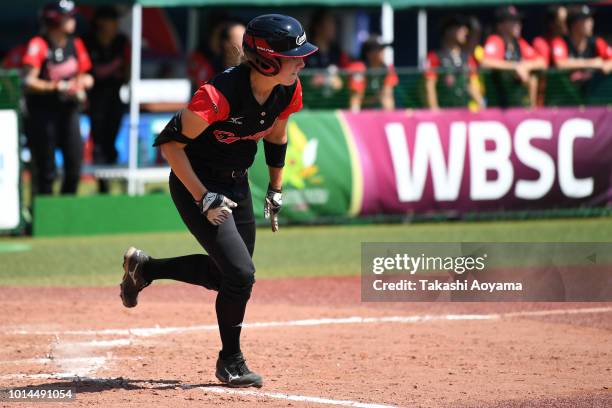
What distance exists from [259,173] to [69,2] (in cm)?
302

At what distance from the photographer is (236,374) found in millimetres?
A: 6363

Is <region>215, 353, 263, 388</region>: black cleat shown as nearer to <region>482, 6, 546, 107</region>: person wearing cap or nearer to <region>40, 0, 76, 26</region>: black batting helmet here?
<region>40, 0, 76, 26</region>: black batting helmet

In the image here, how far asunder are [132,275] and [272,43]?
177 cm

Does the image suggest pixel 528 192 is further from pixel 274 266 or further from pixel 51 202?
pixel 51 202

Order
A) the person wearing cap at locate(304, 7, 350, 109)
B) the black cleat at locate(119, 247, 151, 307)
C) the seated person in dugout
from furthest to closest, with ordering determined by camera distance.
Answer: the seated person in dugout
the person wearing cap at locate(304, 7, 350, 109)
the black cleat at locate(119, 247, 151, 307)

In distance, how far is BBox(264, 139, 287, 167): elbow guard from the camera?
6914 mm

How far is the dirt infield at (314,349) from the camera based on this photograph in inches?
245

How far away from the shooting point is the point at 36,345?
25.0ft

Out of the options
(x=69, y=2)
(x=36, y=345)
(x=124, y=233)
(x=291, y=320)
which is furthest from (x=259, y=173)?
(x=36, y=345)

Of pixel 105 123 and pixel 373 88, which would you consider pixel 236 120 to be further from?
pixel 105 123

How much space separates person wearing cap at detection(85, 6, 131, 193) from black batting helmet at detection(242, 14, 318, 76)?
8590mm

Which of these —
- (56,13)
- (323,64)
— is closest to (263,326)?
(56,13)

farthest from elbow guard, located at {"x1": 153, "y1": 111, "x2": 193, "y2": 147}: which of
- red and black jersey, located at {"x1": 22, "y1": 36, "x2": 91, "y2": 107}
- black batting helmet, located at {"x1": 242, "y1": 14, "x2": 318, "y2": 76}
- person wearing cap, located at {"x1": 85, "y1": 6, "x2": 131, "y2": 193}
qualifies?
person wearing cap, located at {"x1": 85, "y1": 6, "x2": 131, "y2": 193}

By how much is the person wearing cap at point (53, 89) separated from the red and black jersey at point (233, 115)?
22.9ft
